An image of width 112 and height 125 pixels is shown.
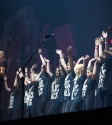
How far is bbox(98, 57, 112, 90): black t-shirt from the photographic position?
4523mm

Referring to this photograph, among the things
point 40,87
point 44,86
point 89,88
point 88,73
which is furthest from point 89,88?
point 40,87

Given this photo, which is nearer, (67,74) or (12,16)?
(67,74)

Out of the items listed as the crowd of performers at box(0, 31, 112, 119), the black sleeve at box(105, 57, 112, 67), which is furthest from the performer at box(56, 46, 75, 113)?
the black sleeve at box(105, 57, 112, 67)

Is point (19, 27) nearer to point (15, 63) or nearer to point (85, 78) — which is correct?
point (15, 63)

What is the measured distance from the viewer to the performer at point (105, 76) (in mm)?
4508

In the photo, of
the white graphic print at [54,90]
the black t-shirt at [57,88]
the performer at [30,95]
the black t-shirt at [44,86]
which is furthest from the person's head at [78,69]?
Result: the performer at [30,95]

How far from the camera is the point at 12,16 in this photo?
21.0ft

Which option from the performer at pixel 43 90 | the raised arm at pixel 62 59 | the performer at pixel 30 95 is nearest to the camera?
the raised arm at pixel 62 59

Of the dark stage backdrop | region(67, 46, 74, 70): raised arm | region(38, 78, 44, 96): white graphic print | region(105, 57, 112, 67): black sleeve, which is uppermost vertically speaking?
the dark stage backdrop

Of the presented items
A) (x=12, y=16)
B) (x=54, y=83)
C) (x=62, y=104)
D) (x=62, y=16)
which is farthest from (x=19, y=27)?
(x=62, y=104)

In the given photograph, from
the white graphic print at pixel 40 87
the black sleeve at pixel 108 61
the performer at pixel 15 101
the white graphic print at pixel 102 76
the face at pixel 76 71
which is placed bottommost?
the performer at pixel 15 101

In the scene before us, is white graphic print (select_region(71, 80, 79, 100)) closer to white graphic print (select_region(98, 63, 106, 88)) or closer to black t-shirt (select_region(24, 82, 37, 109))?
white graphic print (select_region(98, 63, 106, 88))

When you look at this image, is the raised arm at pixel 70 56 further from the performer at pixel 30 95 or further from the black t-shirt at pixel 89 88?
the performer at pixel 30 95

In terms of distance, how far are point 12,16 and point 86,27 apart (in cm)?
194
